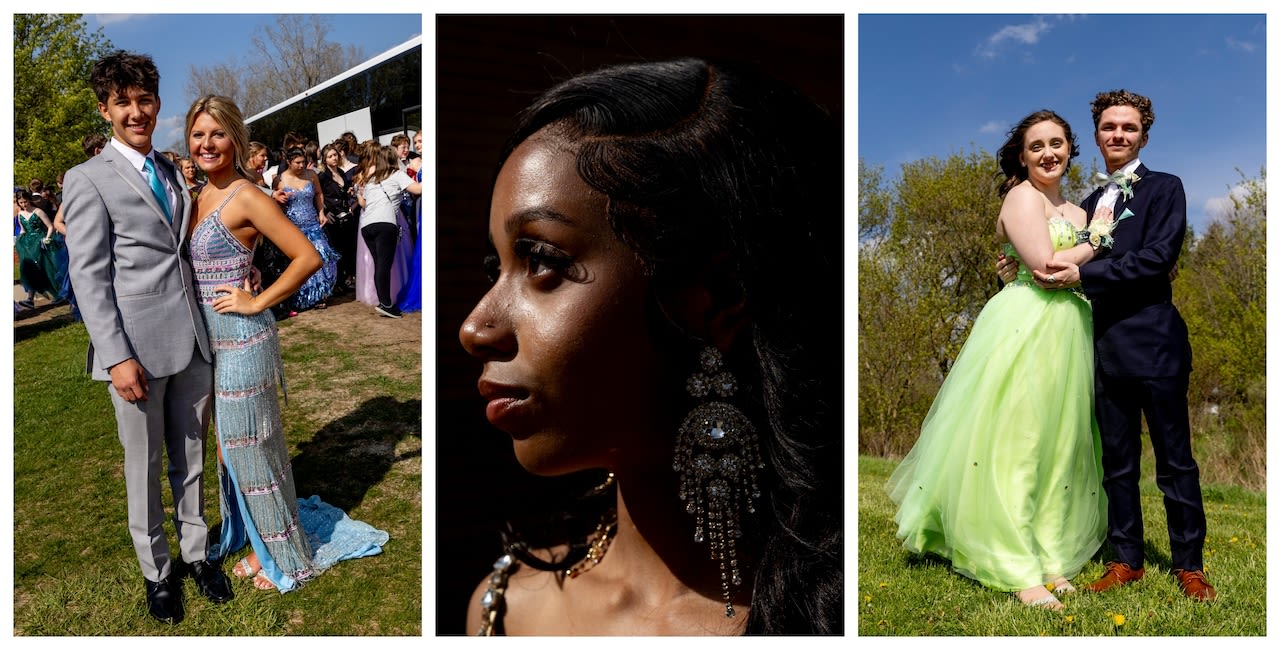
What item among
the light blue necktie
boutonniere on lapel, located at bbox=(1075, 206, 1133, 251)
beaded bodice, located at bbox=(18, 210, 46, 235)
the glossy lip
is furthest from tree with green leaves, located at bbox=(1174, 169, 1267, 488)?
beaded bodice, located at bbox=(18, 210, 46, 235)

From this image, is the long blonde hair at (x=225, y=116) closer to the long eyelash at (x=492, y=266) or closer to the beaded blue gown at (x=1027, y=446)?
the long eyelash at (x=492, y=266)

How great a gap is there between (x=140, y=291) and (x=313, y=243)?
2.06 metres

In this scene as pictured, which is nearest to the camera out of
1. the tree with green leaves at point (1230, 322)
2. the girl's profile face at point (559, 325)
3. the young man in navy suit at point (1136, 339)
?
the girl's profile face at point (559, 325)

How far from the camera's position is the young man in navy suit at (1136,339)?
3.23 metres

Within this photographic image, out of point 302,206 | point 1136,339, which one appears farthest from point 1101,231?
point 302,206

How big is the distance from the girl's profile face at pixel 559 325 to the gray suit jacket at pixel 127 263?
1.61m

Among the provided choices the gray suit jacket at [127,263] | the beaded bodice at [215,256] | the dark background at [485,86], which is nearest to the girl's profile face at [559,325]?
the dark background at [485,86]

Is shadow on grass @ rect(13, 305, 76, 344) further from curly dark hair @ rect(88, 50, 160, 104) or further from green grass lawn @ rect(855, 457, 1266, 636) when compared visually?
green grass lawn @ rect(855, 457, 1266, 636)

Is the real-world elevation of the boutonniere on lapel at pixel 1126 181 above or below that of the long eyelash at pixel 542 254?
above

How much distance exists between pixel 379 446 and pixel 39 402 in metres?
2.41

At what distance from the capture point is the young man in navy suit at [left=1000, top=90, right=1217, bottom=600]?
323 cm

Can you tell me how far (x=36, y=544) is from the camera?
143 inches

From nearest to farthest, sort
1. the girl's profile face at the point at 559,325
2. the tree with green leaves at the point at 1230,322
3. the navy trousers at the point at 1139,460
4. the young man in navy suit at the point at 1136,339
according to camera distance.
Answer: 1. the girl's profile face at the point at 559,325
2. the young man in navy suit at the point at 1136,339
3. the navy trousers at the point at 1139,460
4. the tree with green leaves at the point at 1230,322

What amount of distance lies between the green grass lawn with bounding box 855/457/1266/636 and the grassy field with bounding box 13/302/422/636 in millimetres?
2030
